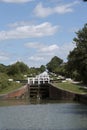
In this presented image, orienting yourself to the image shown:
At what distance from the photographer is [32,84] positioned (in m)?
145

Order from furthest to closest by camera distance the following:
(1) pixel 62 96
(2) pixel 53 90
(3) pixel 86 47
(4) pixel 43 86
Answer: (4) pixel 43 86
(2) pixel 53 90
(1) pixel 62 96
(3) pixel 86 47

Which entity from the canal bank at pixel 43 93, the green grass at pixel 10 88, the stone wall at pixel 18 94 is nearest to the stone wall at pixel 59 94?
the canal bank at pixel 43 93

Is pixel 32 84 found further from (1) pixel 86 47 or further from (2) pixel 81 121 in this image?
(2) pixel 81 121

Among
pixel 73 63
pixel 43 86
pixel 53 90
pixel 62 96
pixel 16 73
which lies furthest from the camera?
pixel 16 73

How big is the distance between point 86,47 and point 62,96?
37.2m

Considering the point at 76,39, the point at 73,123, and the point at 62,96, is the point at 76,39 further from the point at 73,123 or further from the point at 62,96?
the point at 73,123

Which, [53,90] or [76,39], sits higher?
[76,39]

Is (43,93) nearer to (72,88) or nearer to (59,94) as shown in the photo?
(72,88)

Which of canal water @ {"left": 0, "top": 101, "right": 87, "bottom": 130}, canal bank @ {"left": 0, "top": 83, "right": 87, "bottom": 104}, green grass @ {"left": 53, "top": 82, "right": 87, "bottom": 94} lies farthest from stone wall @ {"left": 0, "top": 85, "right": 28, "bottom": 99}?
canal water @ {"left": 0, "top": 101, "right": 87, "bottom": 130}

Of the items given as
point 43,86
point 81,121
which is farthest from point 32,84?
point 81,121

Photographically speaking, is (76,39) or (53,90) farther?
(53,90)

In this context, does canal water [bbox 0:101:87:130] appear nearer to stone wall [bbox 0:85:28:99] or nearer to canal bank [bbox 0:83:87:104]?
canal bank [bbox 0:83:87:104]

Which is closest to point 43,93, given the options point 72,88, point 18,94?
point 18,94

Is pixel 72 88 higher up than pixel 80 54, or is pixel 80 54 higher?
pixel 80 54
